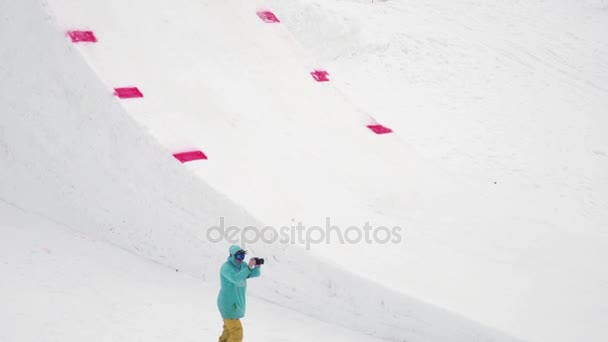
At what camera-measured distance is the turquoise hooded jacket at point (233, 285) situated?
14.1 feet

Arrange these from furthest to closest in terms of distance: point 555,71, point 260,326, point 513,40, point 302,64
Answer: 1. point 513,40
2. point 555,71
3. point 302,64
4. point 260,326

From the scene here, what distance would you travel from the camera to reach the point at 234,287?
436 centimetres

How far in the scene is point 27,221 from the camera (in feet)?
20.3

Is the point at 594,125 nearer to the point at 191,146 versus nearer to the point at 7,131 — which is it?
the point at 191,146

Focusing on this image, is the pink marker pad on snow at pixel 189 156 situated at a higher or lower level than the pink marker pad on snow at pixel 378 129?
higher

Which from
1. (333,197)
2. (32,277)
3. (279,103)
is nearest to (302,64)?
(279,103)

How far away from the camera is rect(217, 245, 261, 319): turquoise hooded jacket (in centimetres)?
431

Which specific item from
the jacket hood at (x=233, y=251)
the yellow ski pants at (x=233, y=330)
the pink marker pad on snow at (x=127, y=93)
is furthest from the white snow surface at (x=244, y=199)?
the jacket hood at (x=233, y=251)

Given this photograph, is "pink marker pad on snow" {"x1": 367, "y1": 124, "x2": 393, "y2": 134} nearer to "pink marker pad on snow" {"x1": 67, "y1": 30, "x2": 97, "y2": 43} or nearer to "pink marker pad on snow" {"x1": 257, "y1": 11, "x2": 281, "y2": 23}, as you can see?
"pink marker pad on snow" {"x1": 257, "y1": 11, "x2": 281, "y2": 23}

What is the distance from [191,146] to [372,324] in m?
2.54

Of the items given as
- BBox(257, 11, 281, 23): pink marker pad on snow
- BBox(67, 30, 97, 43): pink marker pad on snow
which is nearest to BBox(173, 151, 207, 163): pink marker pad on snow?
BBox(67, 30, 97, 43): pink marker pad on snow

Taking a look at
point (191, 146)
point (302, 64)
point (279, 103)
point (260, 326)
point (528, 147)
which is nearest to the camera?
point (260, 326)

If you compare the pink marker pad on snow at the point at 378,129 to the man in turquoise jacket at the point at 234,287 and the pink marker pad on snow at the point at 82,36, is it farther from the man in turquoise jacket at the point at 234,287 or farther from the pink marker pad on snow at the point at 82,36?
the man in turquoise jacket at the point at 234,287

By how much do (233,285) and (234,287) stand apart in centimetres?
2
